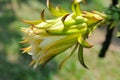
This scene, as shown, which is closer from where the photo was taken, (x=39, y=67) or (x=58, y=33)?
(x=58, y=33)

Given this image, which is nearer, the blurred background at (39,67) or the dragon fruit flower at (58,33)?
the dragon fruit flower at (58,33)

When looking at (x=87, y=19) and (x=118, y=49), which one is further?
(x=118, y=49)

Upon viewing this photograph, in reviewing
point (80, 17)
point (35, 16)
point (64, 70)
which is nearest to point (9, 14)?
point (35, 16)

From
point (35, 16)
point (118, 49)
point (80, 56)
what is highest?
point (80, 56)

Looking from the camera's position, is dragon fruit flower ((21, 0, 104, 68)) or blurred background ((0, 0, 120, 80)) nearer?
dragon fruit flower ((21, 0, 104, 68))

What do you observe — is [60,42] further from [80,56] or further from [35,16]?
[35,16]

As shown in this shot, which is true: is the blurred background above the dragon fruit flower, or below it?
below

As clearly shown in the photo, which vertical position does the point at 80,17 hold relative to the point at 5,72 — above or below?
above

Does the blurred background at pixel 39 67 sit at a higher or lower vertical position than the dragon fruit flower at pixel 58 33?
lower

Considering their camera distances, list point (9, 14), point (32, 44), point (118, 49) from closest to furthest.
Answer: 1. point (32, 44)
2. point (118, 49)
3. point (9, 14)

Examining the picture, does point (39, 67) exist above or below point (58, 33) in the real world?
below

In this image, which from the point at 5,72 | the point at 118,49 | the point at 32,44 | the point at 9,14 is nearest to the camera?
the point at 32,44
